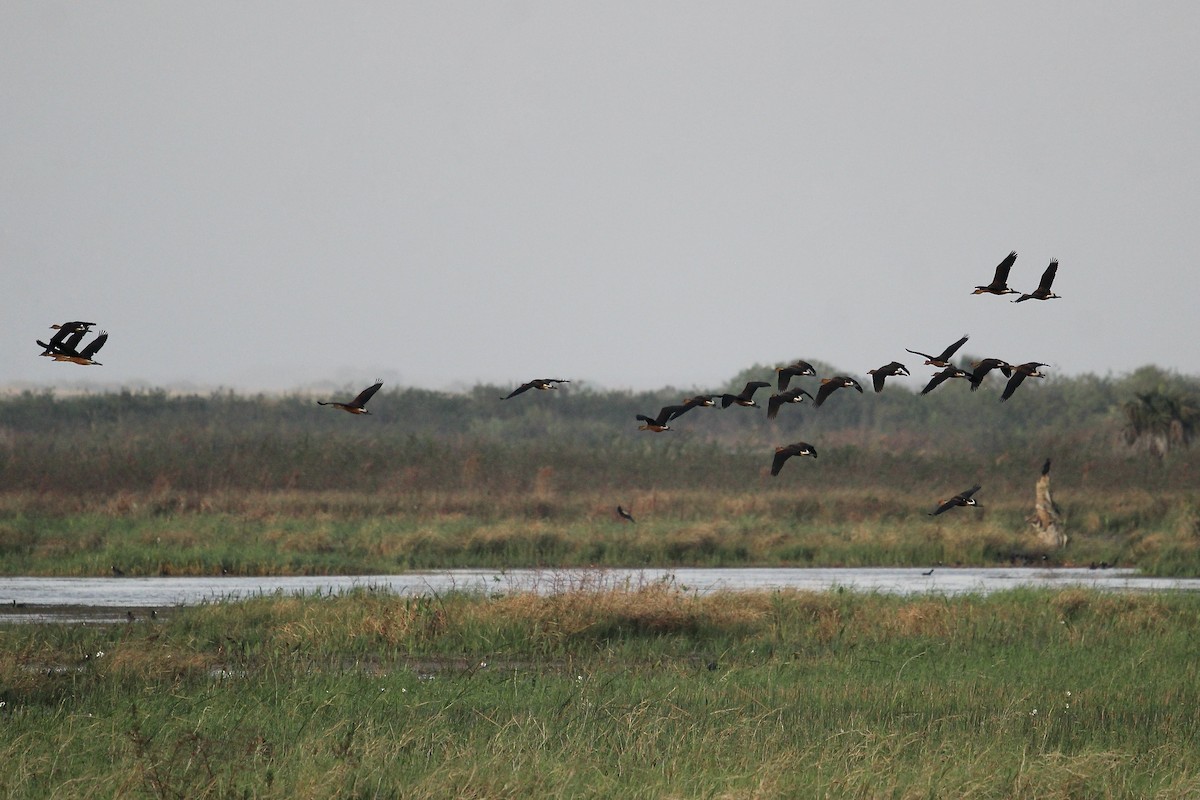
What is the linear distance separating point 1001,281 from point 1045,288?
0.38m

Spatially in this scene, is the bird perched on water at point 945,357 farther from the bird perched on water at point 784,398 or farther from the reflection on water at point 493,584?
the reflection on water at point 493,584

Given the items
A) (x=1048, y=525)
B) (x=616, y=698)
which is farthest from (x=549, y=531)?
(x=616, y=698)

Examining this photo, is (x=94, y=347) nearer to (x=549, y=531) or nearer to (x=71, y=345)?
(x=71, y=345)

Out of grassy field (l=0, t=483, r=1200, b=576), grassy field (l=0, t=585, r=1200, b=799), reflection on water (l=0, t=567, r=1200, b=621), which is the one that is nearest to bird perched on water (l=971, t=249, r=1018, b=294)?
grassy field (l=0, t=585, r=1200, b=799)

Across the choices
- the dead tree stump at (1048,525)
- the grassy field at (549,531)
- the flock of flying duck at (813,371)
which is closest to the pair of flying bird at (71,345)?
the flock of flying duck at (813,371)

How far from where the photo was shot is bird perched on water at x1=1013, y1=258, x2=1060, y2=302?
39.5ft

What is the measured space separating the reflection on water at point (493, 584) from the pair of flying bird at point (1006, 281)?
9.83 m

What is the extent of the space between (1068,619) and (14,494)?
30.1 meters

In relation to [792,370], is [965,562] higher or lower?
lower

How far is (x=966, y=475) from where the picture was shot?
47812 millimetres

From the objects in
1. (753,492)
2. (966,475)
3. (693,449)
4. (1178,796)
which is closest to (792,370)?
(1178,796)

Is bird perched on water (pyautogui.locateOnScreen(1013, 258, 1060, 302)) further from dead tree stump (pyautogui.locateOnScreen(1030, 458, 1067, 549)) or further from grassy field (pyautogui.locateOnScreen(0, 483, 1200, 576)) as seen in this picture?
Answer: dead tree stump (pyautogui.locateOnScreen(1030, 458, 1067, 549))

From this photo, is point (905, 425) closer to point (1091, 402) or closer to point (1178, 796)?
point (1091, 402)

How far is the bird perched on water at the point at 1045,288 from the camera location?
39.5ft
